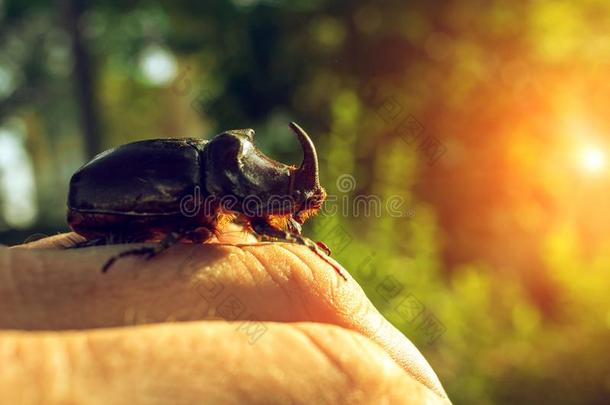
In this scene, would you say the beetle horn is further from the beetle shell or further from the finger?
the finger

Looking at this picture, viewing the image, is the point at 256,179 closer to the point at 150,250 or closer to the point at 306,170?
the point at 306,170

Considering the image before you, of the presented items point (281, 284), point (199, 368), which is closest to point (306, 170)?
point (281, 284)

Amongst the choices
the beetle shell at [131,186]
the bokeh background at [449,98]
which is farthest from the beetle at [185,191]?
the bokeh background at [449,98]

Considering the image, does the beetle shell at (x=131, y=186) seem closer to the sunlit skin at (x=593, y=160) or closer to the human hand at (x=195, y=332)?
the human hand at (x=195, y=332)

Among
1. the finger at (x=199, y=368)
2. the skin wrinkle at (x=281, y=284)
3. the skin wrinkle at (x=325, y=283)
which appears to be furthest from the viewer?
the skin wrinkle at (x=325, y=283)

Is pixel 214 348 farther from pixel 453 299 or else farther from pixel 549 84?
pixel 549 84

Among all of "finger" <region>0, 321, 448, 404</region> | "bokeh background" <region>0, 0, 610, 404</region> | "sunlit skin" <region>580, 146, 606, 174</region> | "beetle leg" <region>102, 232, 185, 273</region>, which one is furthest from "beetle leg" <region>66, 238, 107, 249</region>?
"sunlit skin" <region>580, 146, 606, 174</region>
